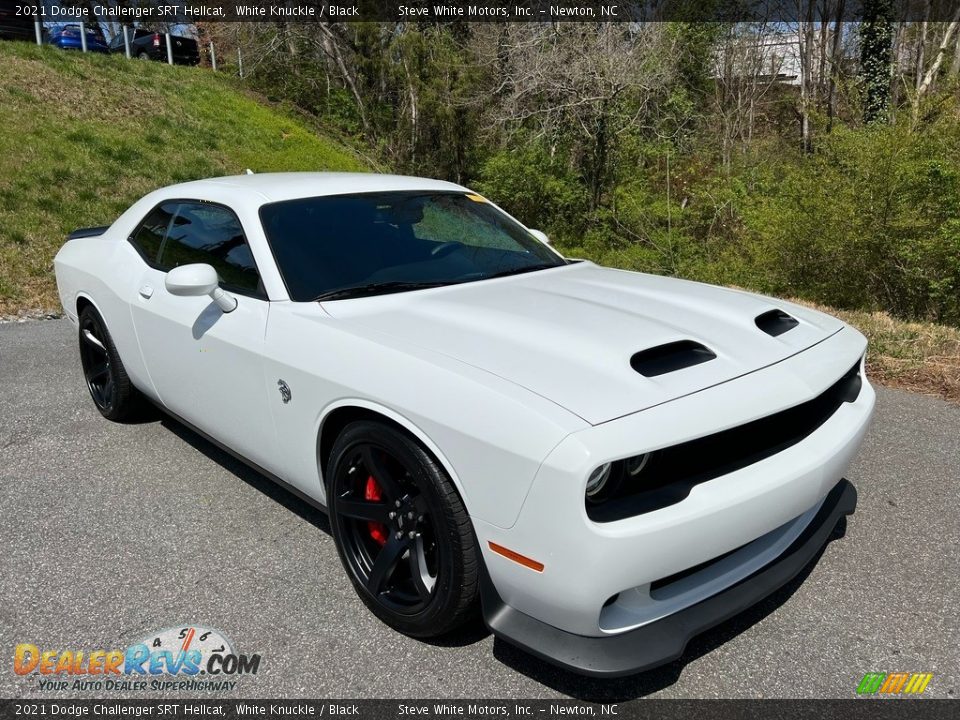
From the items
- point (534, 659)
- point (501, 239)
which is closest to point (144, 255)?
point (501, 239)

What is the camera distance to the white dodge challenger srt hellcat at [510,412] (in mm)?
1893

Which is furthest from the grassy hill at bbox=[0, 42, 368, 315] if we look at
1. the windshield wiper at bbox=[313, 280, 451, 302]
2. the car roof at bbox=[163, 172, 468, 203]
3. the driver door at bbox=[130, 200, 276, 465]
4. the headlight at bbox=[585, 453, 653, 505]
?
the headlight at bbox=[585, 453, 653, 505]

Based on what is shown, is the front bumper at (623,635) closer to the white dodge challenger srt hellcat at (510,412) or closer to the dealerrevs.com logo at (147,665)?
the white dodge challenger srt hellcat at (510,412)

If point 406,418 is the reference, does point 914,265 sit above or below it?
below

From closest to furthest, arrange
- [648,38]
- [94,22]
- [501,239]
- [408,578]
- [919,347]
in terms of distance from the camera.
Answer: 1. [408,578]
2. [501,239]
3. [919,347]
4. [648,38]
5. [94,22]

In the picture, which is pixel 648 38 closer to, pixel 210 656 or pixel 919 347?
pixel 919 347

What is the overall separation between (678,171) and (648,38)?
2766mm

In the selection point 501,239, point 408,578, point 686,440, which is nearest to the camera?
point 686,440

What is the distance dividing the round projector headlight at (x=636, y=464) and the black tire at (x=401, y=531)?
0.49 metres

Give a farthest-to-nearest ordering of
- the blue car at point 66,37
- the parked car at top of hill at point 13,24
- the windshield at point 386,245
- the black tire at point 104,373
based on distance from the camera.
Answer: the blue car at point 66,37 < the parked car at top of hill at point 13,24 < the black tire at point 104,373 < the windshield at point 386,245

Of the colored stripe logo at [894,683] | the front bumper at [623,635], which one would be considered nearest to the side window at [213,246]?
the front bumper at [623,635]

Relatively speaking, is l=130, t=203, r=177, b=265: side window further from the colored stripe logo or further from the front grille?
the colored stripe logo

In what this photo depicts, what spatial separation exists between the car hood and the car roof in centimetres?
87

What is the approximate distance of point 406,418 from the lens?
217 cm
